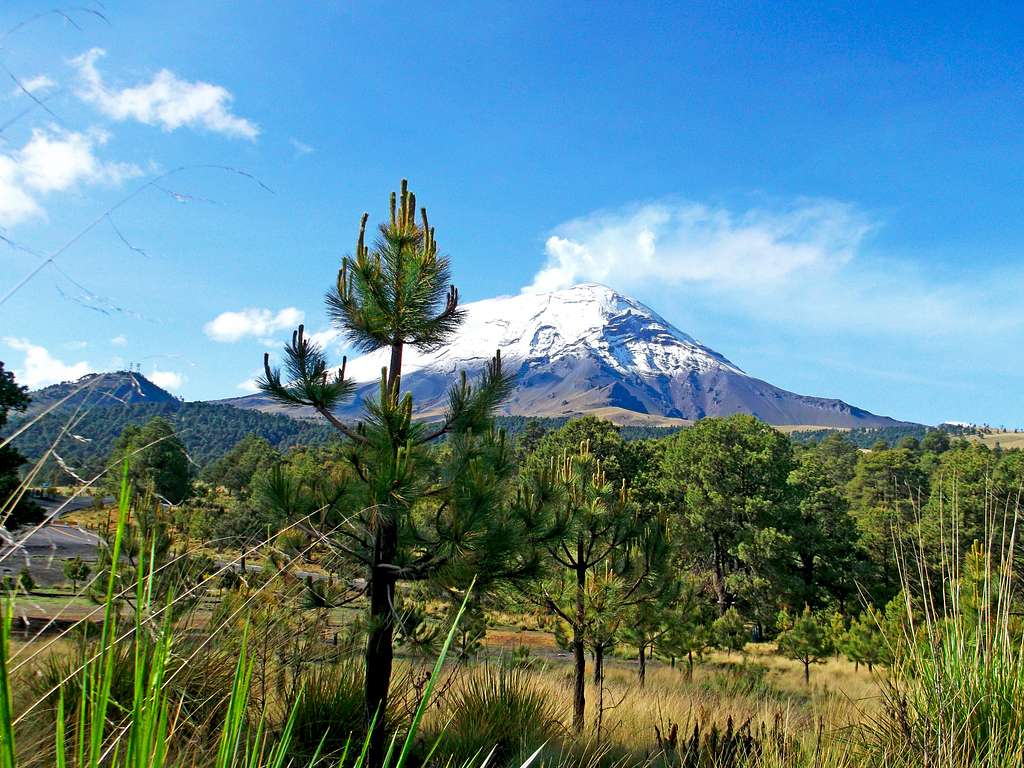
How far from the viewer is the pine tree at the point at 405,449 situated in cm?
552

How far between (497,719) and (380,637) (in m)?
1.14

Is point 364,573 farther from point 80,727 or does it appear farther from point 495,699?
point 80,727

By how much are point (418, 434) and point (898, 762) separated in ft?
13.3

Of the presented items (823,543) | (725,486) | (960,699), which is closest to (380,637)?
(960,699)

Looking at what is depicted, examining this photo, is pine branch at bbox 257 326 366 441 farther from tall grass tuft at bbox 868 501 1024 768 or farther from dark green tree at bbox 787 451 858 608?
dark green tree at bbox 787 451 858 608

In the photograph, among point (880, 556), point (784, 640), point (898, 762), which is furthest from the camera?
point (880, 556)

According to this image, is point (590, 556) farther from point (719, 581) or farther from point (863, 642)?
point (719, 581)

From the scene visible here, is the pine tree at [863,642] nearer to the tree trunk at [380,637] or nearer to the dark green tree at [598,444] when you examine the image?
the dark green tree at [598,444]

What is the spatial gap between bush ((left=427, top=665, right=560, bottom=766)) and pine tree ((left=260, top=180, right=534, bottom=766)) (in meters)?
0.62

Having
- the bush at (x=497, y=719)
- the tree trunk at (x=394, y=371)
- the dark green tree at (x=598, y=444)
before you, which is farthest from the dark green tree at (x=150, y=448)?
the dark green tree at (x=598, y=444)

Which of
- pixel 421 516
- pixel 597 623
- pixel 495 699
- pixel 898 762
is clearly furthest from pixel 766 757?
pixel 597 623

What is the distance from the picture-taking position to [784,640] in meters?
23.0

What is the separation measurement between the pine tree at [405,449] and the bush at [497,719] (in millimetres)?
619

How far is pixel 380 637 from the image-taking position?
17.9ft
